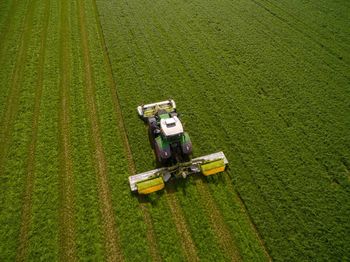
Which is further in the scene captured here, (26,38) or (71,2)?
(71,2)

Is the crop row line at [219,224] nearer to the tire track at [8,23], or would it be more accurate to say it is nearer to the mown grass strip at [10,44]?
the mown grass strip at [10,44]

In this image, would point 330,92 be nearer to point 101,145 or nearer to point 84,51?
point 101,145

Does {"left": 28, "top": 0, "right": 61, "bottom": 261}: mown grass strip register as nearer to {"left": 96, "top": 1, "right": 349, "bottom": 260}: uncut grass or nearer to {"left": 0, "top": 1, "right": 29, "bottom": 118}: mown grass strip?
{"left": 0, "top": 1, "right": 29, "bottom": 118}: mown grass strip

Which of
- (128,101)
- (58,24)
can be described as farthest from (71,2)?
(128,101)

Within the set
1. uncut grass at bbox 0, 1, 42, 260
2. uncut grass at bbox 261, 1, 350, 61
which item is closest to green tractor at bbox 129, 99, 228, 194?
uncut grass at bbox 0, 1, 42, 260

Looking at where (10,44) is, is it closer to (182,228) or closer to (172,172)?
(172,172)

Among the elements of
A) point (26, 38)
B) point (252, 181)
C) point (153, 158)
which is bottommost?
point (252, 181)

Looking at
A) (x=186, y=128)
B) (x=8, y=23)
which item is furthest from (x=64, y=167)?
(x=8, y=23)
